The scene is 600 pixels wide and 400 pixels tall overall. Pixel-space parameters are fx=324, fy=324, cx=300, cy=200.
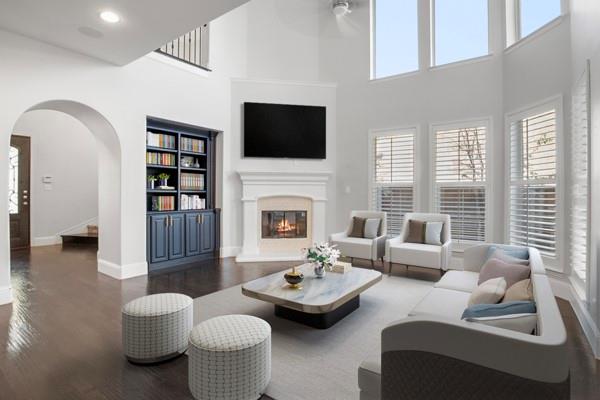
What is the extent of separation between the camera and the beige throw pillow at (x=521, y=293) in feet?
6.03

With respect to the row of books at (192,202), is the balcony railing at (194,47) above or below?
above

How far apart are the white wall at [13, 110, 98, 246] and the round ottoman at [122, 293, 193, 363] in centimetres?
709

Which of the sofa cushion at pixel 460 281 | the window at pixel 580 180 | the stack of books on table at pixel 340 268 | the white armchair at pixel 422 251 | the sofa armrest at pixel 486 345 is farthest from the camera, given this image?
the white armchair at pixel 422 251

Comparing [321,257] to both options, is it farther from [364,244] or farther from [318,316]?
[364,244]

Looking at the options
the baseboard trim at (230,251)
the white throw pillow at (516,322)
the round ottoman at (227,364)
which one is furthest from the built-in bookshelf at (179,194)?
the white throw pillow at (516,322)

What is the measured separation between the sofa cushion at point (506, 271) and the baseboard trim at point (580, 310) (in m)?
0.90

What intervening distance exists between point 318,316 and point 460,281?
1443 mm

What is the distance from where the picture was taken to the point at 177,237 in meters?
5.65

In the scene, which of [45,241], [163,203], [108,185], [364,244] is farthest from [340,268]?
[45,241]

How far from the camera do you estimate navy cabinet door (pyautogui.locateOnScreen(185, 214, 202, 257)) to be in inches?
229

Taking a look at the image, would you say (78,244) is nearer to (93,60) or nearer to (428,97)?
(93,60)

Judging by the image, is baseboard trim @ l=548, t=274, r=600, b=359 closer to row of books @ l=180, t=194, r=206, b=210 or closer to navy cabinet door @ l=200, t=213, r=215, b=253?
navy cabinet door @ l=200, t=213, r=215, b=253

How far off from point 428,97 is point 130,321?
18.7 feet

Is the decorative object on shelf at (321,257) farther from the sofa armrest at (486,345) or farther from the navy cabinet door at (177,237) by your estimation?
the navy cabinet door at (177,237)
